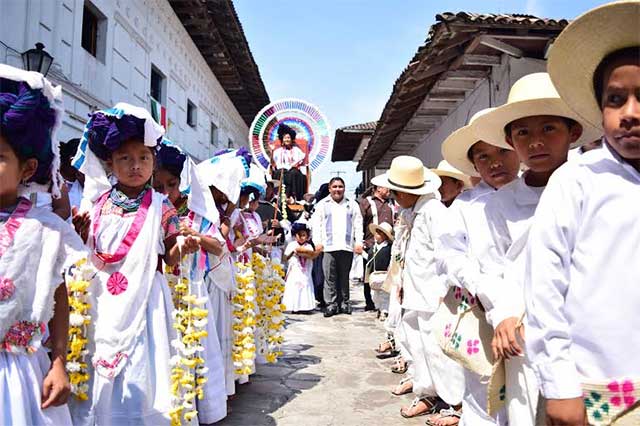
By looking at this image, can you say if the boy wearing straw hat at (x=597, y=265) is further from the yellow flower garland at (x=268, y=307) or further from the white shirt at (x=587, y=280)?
the yellow flower garland at (x=268, y=307)

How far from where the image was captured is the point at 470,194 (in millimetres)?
2611

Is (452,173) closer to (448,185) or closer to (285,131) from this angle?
(448,185)

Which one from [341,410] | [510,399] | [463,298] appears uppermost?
[463,298]

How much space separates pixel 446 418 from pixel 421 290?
878mm

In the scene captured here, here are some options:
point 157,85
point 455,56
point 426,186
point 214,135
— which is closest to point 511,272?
point 426,186

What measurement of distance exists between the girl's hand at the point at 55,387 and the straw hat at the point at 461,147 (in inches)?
78.2

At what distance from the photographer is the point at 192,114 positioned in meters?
13.6

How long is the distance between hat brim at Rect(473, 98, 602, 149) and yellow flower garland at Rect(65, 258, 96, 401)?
188cm

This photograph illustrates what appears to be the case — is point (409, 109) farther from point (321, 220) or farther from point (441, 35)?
point (441, 35)

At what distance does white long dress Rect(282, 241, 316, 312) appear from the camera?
26.7 feet

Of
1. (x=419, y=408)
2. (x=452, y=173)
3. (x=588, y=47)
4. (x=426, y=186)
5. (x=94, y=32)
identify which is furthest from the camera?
(x=94, y=32)

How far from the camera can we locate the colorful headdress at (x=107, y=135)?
2404mm

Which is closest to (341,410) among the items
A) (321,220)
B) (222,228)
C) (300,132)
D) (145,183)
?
(222,228)

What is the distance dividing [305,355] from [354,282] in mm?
8939
